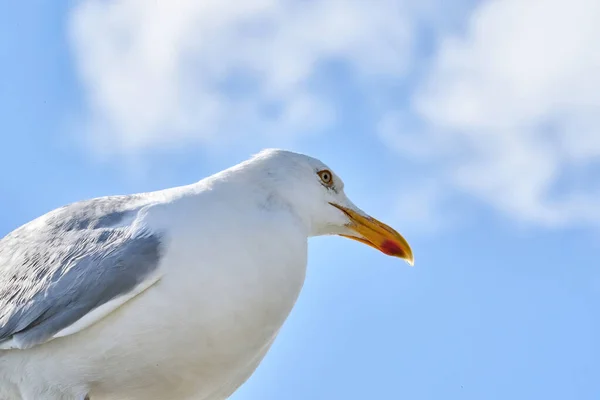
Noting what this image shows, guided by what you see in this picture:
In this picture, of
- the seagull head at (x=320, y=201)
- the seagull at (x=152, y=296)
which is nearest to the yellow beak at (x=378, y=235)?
the seagull head at (x=320, y=201)

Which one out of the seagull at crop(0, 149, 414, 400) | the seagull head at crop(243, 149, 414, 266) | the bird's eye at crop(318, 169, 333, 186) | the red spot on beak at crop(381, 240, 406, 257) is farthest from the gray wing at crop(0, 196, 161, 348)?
the red spot on beak at crop(381, 240, 406, 257)

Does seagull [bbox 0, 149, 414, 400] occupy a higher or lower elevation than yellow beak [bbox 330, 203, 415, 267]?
lower

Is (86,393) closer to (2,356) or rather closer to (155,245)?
(2,356)

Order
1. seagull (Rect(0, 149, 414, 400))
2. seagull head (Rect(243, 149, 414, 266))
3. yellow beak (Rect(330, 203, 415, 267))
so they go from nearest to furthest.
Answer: seagull (Rect(0, 149, 414, 400)) < seagull head (Rect(243, 149, 414, 266)) < yellow beak (Rect(330, 203, 415, 267))

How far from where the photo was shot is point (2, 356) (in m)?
3.54

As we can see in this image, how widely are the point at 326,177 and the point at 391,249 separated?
543 mm

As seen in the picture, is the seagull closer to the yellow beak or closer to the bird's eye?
the bird's eye

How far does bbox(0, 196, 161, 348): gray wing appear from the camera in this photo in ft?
11.2

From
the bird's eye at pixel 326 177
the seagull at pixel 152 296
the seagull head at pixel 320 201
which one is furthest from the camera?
the bird's eye at pixel 326 177

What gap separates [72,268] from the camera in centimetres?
357

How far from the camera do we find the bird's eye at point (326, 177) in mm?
4281

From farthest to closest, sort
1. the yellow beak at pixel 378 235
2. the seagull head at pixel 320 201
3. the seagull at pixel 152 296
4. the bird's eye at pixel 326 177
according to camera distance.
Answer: the yellow beak at pixel 378 235 < the bird's eye at pixel 326 177 < the seagull head at pixel 320 201 < the seagull at pixel 152 296

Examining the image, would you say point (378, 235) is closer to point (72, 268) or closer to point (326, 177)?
point (326, 177)

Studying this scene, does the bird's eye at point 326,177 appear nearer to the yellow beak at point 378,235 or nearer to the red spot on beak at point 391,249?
the yellow beak at point 378,235
